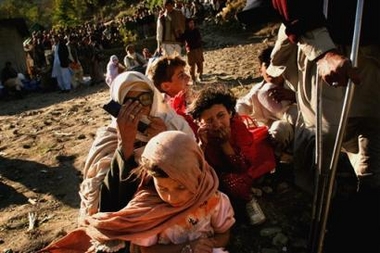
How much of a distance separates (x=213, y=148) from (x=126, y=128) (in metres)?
1.04

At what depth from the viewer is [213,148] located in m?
3.47

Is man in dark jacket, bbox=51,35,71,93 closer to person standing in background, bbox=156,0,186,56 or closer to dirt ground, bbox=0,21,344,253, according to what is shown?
dirt ground, bbox=0,21,344,253

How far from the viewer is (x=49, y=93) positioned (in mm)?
16641

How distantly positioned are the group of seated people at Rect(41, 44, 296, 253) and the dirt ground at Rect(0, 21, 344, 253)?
0.24 meters

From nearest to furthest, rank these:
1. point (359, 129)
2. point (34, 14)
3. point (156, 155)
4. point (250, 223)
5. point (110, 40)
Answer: point (156, 155), point (359, 129), point (250, 223), point (110, 40), point (34, 14)

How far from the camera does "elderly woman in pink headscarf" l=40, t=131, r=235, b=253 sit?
7.65 feet

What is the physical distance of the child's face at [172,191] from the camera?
238cm

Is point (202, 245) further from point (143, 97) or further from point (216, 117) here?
point (216, 117)

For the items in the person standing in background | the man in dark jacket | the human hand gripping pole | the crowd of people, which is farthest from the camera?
the man in dark jacket

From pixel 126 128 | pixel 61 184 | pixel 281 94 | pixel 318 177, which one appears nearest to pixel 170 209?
pixel 126 128

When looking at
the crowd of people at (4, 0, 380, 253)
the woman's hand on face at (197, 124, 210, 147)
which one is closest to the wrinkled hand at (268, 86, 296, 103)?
the crowd of people at (4, 0, 380, 253)

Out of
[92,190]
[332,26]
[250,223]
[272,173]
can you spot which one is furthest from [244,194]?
[332,26]

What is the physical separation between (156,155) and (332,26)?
150 cm

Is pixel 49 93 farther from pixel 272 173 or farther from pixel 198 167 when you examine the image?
pixel 198 167
